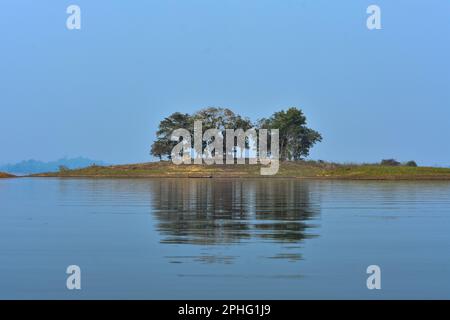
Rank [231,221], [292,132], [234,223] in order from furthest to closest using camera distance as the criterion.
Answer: [292,132]
[231,221]
[234,223]

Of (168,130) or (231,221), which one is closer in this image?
(231,221)

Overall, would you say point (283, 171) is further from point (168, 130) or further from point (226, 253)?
point (226, 253)

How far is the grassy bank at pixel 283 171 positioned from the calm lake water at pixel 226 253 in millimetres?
83420

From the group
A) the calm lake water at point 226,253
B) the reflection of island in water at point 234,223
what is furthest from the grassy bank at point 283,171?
the calm lake water at point 226,253

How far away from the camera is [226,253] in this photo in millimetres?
22031

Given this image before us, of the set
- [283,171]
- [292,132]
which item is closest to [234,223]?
[283,171]

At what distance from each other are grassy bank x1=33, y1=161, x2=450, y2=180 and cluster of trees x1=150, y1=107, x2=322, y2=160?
8.87m

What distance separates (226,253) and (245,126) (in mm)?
137800

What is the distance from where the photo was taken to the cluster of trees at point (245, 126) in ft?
514

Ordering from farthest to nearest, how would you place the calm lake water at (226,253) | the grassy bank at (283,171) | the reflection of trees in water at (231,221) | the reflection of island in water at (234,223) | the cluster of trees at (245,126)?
the cluster of trees at (245,126) < the grassy bank at (283,171) < the reflection of trees in water at (231,221) < the reflection of island in water at (234,223) < the calm lake water at (226,253)

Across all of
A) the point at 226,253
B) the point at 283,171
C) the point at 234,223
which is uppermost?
the point at 283,171

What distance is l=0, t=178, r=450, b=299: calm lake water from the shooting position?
16.8 meters

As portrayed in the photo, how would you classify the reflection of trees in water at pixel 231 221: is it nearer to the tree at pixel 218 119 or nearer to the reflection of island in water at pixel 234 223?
the reflection of island in water at pixel 234 223
